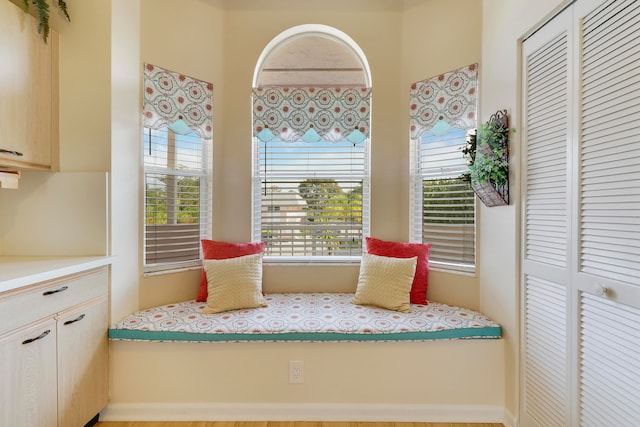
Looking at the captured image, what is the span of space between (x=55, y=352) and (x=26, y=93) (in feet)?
4.55

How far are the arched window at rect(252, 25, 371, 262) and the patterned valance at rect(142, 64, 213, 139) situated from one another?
419 millimetres

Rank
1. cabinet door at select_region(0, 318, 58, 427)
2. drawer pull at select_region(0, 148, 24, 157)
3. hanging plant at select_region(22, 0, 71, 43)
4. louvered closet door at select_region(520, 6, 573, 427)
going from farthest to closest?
hanging plant at select_region(22, 0, 71, 43), drawer pull at select_region(0, 148, 24, 157), louvered closet door at select_region(520, 6, 573, 427), cabinet door at select_region(0, 318, 58, 427)

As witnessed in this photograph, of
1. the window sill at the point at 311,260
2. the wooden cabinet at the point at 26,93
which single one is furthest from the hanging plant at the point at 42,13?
the window sill at the point at 311,260

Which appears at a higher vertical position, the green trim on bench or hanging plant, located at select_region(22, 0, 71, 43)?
hanging plant, located at select_region(22, 0, 71, 43)

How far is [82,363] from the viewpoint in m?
1.72

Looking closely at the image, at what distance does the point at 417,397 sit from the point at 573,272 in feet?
3.66

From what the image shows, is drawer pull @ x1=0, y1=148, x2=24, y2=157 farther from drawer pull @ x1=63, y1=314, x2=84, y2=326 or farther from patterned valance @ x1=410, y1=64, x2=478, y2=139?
patterned valance @ x1=410, y1=64, x2=478, y2=139

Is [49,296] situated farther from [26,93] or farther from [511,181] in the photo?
[511,181]

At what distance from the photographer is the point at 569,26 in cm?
145

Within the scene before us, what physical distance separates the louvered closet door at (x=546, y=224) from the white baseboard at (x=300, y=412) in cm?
30

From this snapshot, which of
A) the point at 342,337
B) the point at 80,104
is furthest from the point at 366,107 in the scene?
the point at 80,104

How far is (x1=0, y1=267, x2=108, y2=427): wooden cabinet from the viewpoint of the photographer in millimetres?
1351

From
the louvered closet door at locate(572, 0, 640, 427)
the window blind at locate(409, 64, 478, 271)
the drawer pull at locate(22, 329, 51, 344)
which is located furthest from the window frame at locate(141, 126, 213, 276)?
the louvered closet door at locate(572, 0, 640, 427)

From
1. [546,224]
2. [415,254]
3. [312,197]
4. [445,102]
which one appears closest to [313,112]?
[312,197]
